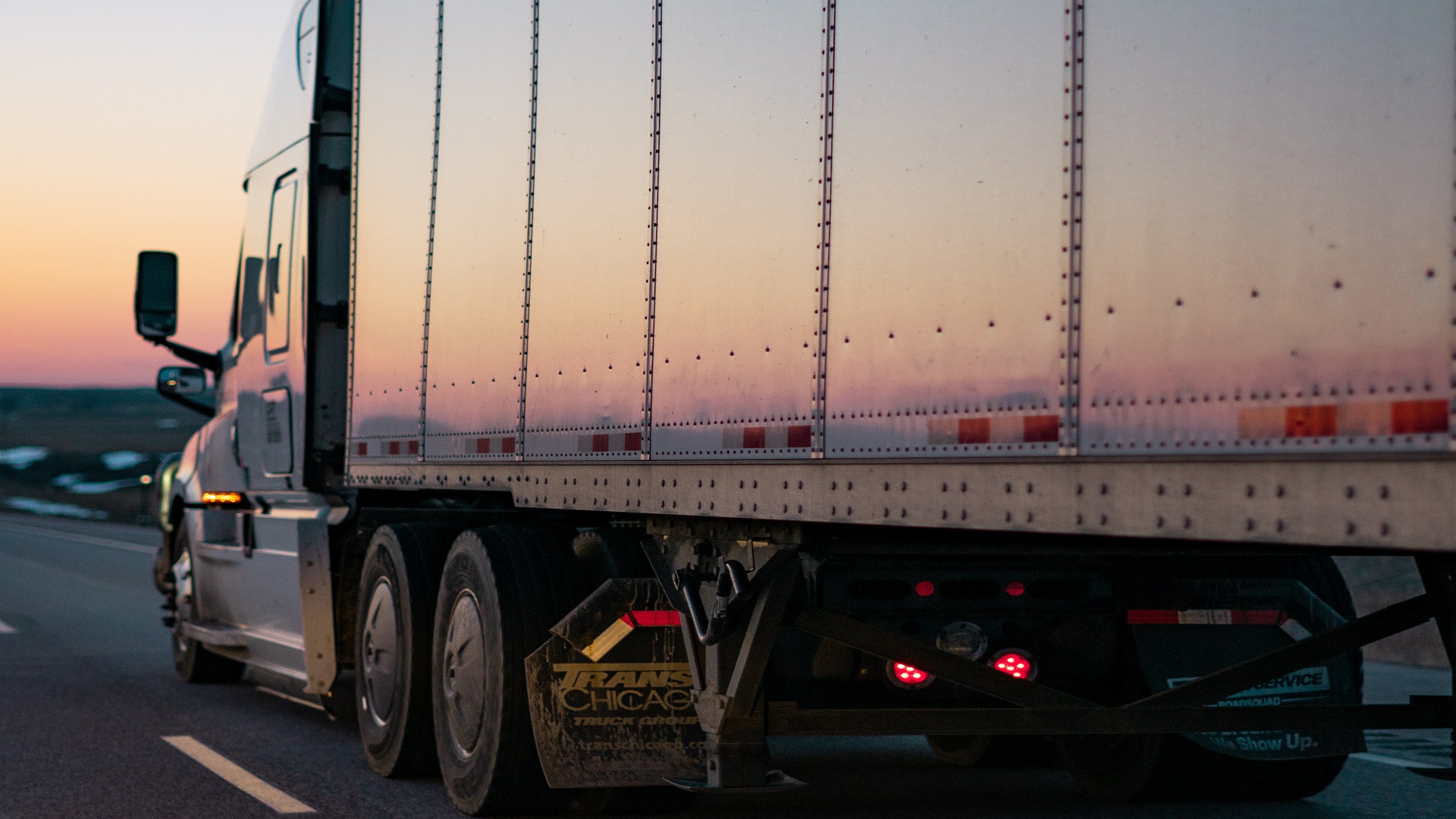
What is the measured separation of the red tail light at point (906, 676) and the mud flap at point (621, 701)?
2.29 ft

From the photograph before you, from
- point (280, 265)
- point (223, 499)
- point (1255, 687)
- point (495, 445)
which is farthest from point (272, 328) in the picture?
point (1255, 687)

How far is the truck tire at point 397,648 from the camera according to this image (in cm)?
755

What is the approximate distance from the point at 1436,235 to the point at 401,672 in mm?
5368

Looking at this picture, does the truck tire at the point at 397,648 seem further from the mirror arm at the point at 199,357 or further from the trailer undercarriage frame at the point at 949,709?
the mirror arm at the point at 199,357

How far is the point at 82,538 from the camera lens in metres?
40.1

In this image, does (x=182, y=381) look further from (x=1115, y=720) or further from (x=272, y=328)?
(x=1115, y=720)

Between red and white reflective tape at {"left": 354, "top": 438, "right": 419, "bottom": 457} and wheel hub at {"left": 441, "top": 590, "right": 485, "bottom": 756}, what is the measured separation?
77 centimetres

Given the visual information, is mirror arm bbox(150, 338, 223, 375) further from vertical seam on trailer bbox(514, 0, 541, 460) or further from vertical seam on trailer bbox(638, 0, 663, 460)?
vertical seam on trailer bbox(638, 0, 663, 460)

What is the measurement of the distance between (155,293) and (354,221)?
93.4 inches

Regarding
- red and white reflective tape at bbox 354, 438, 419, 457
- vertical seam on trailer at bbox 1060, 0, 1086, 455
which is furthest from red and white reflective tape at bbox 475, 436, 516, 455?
vertical seam on trailer at bbox 1060, 0, 1086, 455

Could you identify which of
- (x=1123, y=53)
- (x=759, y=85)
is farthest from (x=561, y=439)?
(x=1123, y=53)

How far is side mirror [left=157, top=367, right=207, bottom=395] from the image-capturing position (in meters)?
11.2

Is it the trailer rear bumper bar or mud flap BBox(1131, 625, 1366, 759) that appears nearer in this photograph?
the trailer rear bumper bar

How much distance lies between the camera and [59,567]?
92.1ft
